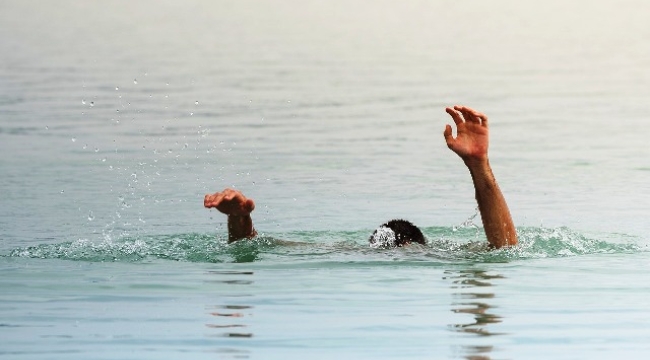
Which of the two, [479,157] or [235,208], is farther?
[235,208]

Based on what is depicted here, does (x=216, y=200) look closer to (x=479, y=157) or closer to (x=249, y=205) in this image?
(x=249, y=205)

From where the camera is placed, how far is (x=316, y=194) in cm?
1973

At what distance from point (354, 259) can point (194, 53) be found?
26261 mm

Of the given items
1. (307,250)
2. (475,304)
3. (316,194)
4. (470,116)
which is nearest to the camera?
(475,304)

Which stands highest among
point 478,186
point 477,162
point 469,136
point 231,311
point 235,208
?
point 469,136

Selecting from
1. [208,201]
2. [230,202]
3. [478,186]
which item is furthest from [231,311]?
[478,186]

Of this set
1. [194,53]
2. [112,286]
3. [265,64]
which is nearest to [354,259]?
[112,286]

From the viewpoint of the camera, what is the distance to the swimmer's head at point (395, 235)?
48.6 ft

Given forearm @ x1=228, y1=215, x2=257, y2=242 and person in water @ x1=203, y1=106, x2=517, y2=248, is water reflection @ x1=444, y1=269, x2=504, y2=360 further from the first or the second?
forearm @ x1=228, y1=215, x2=257, y2=242

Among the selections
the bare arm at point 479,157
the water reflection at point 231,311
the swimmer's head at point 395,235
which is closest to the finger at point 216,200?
the water reflection at point 231,311

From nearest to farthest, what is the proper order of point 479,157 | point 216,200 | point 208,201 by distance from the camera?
1. point 208,201
2. point 216,200
3. point 479,157

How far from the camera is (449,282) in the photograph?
13.2 metres

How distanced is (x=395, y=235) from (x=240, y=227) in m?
1.32

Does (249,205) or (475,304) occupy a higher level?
(249,205)
